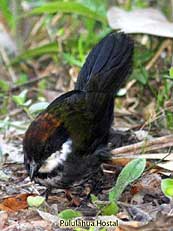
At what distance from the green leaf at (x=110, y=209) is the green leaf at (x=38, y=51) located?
2.98m

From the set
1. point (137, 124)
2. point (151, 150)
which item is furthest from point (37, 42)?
point (151, 150)

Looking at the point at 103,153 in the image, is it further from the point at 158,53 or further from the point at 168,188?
the point at 158,53

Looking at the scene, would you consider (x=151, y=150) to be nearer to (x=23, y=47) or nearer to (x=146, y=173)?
(x=146, y=173)

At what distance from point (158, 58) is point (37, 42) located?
5.81 ft

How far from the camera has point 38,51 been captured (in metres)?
6.52

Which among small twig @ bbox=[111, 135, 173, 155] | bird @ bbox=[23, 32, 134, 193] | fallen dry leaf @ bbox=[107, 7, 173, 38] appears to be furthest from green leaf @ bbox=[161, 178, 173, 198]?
fallen dry leaf @ bbox=[107, 7, 173, 38]

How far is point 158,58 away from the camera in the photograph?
6051 millimetres

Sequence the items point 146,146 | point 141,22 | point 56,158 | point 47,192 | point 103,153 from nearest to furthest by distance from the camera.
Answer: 1. point 56,158
2. point 47,192
3. point 103,153
4. point 146,146
5. point 141,22

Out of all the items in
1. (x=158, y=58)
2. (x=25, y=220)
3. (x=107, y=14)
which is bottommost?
(x=25, y=220)

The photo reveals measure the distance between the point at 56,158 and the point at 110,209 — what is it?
1.70 feet

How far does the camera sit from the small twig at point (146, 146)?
4725mm

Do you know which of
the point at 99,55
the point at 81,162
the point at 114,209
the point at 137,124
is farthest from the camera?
the point at 137,124

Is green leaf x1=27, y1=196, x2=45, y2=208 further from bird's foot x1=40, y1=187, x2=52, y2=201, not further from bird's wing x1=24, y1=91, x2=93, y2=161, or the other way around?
bird's foot x1=40, y1=187, x2=52, y2=201

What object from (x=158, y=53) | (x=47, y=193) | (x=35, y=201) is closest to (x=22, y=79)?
(x=158, y=53)
